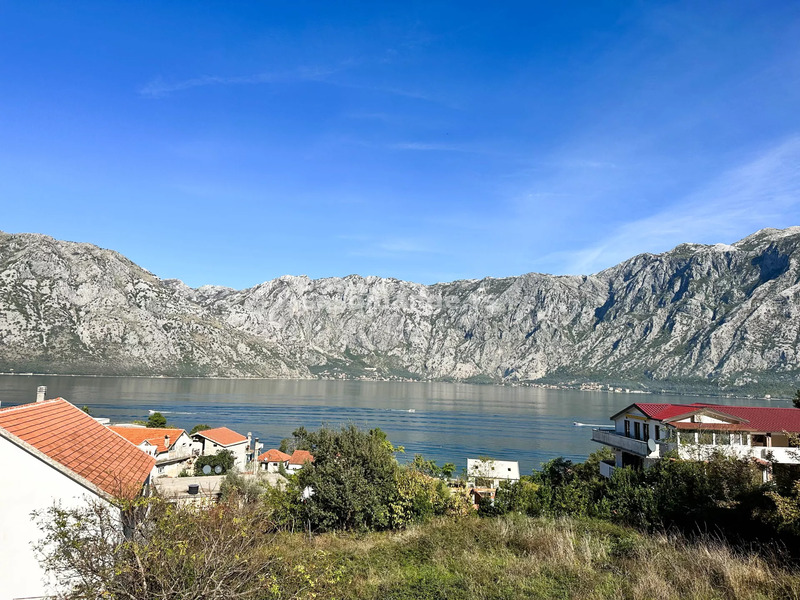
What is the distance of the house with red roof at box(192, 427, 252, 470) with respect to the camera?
6016 centimetres

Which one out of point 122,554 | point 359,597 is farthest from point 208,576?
point 359,597

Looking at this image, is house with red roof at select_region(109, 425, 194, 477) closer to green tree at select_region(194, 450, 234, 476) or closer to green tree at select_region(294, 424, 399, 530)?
green tree at select_region(194, 450, 234, 476)

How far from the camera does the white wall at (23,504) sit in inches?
427

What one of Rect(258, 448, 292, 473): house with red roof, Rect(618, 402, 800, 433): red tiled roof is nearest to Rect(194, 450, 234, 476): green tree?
Rect(258, 448, 292, 473): house with red roof

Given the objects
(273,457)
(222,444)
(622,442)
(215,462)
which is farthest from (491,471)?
(222,444)

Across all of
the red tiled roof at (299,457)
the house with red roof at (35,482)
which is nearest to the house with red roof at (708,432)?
the house with red roof at (35,482)

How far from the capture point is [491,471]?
187ft

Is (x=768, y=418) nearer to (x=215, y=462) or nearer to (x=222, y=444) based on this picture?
(x=215, y=462)

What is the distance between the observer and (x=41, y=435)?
1285cm

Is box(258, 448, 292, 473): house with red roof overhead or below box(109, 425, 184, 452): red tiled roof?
below

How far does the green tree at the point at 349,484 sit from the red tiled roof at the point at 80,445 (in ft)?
19.1

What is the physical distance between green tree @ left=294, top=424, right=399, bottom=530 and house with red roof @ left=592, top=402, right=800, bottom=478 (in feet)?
57.7

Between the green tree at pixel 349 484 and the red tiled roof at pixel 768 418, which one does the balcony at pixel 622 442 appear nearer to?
the red tiled roof at pixel 768 418

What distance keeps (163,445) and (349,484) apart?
4010 centimetres
